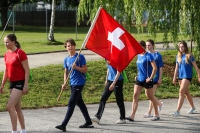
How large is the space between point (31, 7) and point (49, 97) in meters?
51.8

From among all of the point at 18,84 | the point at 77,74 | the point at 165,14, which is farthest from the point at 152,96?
the point at 165,14

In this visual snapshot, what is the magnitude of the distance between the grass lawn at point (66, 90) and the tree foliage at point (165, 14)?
51.3 inches

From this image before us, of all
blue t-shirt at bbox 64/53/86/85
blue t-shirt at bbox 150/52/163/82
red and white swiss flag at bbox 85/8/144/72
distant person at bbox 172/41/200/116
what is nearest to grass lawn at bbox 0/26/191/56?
distant person at bbox 172/41/200/116

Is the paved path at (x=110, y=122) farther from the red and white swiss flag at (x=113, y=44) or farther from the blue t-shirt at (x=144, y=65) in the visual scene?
the red and white swiss flag at (x=113, y=44)

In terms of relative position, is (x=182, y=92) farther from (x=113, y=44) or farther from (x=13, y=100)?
(x=13, y=100)

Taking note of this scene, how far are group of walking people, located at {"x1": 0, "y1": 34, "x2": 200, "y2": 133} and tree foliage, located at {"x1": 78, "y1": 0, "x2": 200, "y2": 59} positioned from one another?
5.97m

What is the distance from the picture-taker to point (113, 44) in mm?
10555

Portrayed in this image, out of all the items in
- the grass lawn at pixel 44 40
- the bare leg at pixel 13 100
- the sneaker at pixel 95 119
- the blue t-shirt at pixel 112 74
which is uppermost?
the blue t-shirt at pixel 112 74

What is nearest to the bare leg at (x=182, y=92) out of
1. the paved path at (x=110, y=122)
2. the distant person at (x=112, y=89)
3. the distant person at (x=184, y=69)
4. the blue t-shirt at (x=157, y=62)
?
the distant person at (x=184, y=69)

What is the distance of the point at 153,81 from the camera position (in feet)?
38.7

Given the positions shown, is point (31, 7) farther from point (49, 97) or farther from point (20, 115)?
point (20, 115)

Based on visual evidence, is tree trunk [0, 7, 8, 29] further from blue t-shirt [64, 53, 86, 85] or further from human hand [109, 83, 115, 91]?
blue t-shirt [64, 53, 86, 85]

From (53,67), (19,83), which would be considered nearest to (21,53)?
(19,83)

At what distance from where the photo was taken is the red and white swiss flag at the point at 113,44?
34.6ft
